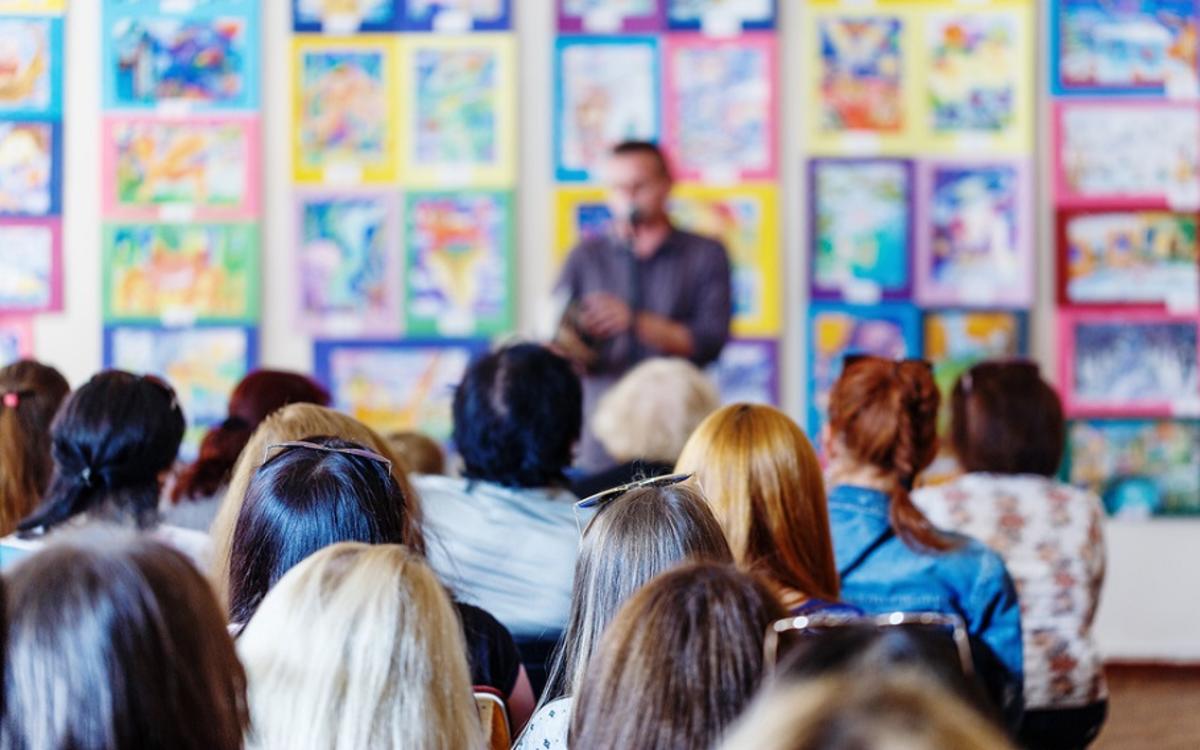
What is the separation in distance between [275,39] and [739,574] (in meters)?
4.60

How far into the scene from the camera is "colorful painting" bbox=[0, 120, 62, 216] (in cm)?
556

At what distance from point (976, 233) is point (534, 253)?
5.42 ft

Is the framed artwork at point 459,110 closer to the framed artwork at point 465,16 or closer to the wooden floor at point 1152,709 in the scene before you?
the framed artwork at point 465,16

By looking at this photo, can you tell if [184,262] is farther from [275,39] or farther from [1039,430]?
[1039,430]

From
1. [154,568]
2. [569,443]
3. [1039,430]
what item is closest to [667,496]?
[154,568]

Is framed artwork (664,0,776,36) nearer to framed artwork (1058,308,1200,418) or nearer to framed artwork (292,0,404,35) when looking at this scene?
framed artwork (292,0,404,35)

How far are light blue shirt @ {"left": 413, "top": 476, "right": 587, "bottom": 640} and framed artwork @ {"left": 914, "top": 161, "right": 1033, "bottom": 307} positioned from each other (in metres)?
2.99

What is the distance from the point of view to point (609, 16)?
5.51 metres

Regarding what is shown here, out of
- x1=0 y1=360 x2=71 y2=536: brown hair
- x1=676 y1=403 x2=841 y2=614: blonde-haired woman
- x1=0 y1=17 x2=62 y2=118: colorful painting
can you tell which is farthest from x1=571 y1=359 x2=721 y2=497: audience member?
x1=0 y1=17 x2=62 y2=118: colorful painting

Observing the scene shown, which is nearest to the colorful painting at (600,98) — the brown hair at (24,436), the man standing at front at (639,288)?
the man standing at front at (639,288)

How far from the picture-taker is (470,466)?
3053 mm

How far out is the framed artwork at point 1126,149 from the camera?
555 cm

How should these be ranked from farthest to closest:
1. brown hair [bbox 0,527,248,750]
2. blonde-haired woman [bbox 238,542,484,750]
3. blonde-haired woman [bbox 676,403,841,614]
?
blonde-haired woman [bbox 676,403,841,614] < blonde-haired woman [bbox 238,542,484,750] < brown hair [bbox 0,527,248,750]

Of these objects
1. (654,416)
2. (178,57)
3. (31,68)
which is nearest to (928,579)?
(654,416)
